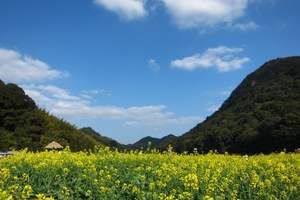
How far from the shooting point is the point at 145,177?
1146 cm

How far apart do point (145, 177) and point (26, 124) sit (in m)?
44.3

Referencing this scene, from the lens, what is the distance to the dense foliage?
1029 centimetres

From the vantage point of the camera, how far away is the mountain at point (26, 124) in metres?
52.1

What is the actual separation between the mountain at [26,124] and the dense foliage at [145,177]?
37.7m

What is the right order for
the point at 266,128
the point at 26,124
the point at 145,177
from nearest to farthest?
→ 1. the point at 145,177
2. the point at 26,124
3. the point at 266,128

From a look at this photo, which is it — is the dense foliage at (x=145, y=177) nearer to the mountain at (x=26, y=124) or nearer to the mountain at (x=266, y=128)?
the mountain at (x=26, y=124)

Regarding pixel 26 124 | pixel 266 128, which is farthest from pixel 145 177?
pixel 266 128

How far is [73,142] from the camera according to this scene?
5412 cm

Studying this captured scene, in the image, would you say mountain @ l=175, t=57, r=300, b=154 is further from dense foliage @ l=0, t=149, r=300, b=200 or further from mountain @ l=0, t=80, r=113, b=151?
dense foliage @ l=0, t=149, r=300, b=200

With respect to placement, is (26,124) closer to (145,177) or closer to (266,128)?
(266,128)

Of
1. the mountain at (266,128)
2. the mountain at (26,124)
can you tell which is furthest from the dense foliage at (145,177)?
the mountain at (266,128)

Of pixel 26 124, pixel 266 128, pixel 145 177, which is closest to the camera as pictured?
pixel 145 177

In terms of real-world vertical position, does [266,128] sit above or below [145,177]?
above

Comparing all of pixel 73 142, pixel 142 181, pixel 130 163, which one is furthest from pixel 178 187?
pixel 73 142
